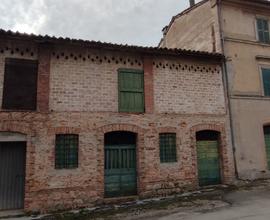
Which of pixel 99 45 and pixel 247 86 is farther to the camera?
pixel 247 86

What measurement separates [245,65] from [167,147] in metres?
5.94

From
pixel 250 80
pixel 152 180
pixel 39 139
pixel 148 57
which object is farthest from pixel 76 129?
pixel 250 80

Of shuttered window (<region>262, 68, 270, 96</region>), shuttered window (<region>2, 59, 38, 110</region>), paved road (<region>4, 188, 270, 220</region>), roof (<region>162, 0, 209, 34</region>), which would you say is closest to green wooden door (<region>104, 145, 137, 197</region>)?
paved road (<region>4, 188, 270, 220</region>)

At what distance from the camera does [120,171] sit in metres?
10.9

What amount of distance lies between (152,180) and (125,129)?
7.39ft

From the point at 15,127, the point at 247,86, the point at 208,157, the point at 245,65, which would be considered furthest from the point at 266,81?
the point at 15,127

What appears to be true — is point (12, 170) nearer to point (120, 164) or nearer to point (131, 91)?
point (120, 164)

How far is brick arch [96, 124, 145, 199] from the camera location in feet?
33.6

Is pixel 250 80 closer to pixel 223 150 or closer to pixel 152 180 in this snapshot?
pixel 223 150

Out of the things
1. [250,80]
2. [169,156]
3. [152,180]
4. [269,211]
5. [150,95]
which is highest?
[250,80]

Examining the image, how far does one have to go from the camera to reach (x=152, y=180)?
36.1 ft

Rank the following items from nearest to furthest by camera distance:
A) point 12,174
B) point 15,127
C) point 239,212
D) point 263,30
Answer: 1. point 239,212
2. point 15,127
3. point 12,174
4. point 263,30

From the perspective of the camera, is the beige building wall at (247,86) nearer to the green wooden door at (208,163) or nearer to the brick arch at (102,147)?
the green wooden door at (208,163)

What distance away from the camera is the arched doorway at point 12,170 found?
9453 millimetres
